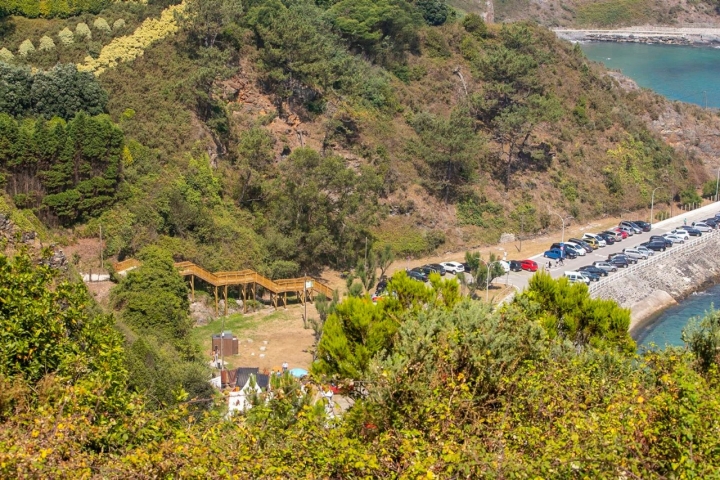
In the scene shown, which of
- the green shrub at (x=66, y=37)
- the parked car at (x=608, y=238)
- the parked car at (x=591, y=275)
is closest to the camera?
the green shrub at (x=66, y=37)

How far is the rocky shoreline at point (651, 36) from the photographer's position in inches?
5984

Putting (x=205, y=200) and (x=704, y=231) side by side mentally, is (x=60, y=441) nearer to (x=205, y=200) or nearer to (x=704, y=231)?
(x=205, y=200)

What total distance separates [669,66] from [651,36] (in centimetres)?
2080

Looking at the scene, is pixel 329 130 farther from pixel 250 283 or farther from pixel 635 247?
pixel 635 247

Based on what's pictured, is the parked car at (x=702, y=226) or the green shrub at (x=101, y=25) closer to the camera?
the green shrub at (x=101, y=25)

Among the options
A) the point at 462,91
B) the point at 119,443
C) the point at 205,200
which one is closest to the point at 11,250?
the point at 119,443

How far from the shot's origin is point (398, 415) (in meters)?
16.4

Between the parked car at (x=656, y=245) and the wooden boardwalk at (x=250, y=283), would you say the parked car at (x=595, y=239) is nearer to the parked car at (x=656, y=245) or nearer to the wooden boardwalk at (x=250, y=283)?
the parked car at (x=656, y=245)

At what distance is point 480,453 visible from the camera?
47.3 ft

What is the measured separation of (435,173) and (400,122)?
5.65 m

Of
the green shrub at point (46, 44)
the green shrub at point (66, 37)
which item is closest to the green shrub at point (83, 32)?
the green shrub at point (66, 37)

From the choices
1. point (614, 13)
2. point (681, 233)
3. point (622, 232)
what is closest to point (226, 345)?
point (622, 232)

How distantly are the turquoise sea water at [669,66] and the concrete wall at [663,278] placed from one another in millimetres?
49761

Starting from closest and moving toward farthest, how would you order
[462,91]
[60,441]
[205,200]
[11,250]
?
[60,441]
[11,250]
[205,200]
[462,91]
